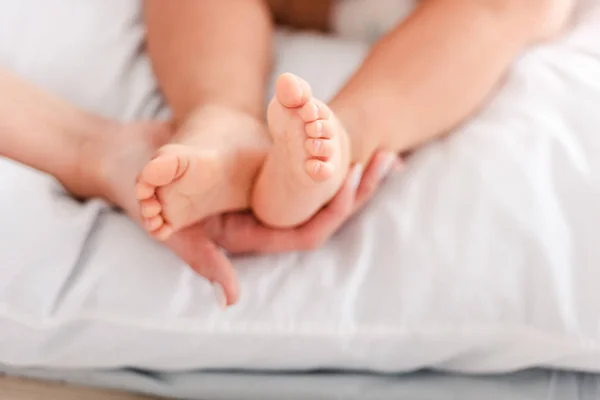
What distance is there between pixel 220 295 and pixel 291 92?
0.19m

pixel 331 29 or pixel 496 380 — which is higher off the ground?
pixel 331 29

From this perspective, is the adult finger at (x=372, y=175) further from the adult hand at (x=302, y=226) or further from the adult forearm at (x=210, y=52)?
the adult forearm at (x=210, y=52)

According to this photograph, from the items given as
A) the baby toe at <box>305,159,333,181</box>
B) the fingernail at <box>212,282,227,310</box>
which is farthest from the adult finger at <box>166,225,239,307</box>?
the baby toe at <box>305,159,333,181</box>

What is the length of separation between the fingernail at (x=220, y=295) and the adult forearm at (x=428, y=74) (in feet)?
0.53

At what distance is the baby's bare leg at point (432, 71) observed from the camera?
0.60m

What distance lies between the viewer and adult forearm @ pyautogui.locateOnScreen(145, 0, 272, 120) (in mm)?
656

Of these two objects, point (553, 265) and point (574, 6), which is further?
point (574, 6)

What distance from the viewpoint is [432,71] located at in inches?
24.6

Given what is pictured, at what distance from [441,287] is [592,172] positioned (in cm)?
17

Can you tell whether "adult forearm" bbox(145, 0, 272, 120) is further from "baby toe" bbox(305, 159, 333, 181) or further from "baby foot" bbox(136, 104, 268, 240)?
"baby toe" bbox(305, 159, 333, 181)

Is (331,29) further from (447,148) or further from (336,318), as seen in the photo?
(336,318)

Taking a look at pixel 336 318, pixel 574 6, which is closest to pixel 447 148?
pixel 336 318

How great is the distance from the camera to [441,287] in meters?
0.56

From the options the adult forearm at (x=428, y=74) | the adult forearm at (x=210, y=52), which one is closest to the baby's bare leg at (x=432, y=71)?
the adult forearm at (x=428, y=74)
